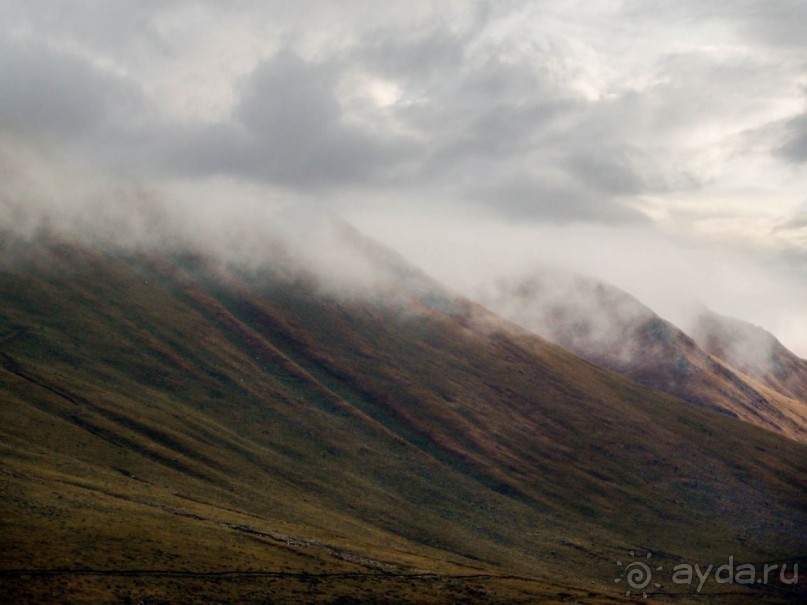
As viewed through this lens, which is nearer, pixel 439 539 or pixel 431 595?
pixel 431 595

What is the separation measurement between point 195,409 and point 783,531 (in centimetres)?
15454

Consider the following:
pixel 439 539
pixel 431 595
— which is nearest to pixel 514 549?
pixel 439 539

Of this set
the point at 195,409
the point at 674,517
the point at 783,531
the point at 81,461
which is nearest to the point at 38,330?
the point at 195,409

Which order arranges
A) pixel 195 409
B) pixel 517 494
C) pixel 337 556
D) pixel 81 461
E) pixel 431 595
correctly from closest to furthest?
pixel 431 595 < pixel 337 556 < pixel 81 461 < pixel 195 409 < pixel 517 494

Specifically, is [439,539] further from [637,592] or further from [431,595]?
[431,595]

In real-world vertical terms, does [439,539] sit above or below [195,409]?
below

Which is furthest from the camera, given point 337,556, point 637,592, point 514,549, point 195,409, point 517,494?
point 517,494

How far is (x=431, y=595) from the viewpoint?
9619cm

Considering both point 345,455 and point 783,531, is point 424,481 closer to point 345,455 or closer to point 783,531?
point 345,455

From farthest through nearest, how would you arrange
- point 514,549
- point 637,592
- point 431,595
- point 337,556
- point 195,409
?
point 195,409 < point 514,549 < point 637,592 < point 337,556 < point 431,595

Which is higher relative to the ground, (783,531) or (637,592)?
(783,531)

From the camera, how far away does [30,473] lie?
334 ft

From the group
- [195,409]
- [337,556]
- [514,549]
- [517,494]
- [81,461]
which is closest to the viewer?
[337,556]

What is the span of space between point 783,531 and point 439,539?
106379mm
